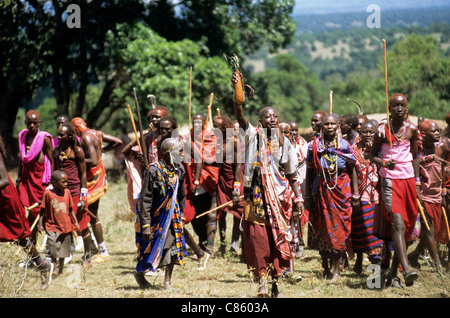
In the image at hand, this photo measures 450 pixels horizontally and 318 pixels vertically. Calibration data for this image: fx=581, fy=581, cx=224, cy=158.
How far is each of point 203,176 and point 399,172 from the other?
10.5 feet

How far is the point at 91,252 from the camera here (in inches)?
337

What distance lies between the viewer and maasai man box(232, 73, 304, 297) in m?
A: 5.83

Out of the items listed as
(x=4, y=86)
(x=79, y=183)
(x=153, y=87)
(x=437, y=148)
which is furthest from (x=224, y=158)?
(x=4, y=86)

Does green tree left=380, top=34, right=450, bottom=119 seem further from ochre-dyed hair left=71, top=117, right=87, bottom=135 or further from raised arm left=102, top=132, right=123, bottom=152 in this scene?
ochre-dyed hair left=71, top=117, right=87, bottom=135

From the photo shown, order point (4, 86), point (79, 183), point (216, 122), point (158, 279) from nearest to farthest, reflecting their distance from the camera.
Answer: point (158, 279) < point (79, 183) < point (216, 122) < point (4, 86)

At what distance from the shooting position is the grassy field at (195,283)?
612 cm

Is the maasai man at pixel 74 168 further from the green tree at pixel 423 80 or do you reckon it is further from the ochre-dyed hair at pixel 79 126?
the green tree at pixel 423 80

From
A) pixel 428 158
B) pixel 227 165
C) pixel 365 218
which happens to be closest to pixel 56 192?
pixel 227 165

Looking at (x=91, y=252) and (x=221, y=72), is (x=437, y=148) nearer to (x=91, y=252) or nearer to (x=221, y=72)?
(x=91, y=252)

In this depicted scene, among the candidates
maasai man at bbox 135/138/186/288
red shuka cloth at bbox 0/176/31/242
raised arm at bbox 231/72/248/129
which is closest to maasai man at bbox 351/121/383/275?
raised arm at bbox 231/72/248/129

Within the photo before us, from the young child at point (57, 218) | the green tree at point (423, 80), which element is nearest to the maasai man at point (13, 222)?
the young child at point (57, 218)

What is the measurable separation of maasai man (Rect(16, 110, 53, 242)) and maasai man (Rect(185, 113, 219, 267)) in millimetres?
1978

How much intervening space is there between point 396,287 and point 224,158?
320cm

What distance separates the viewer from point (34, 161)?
320 inches
